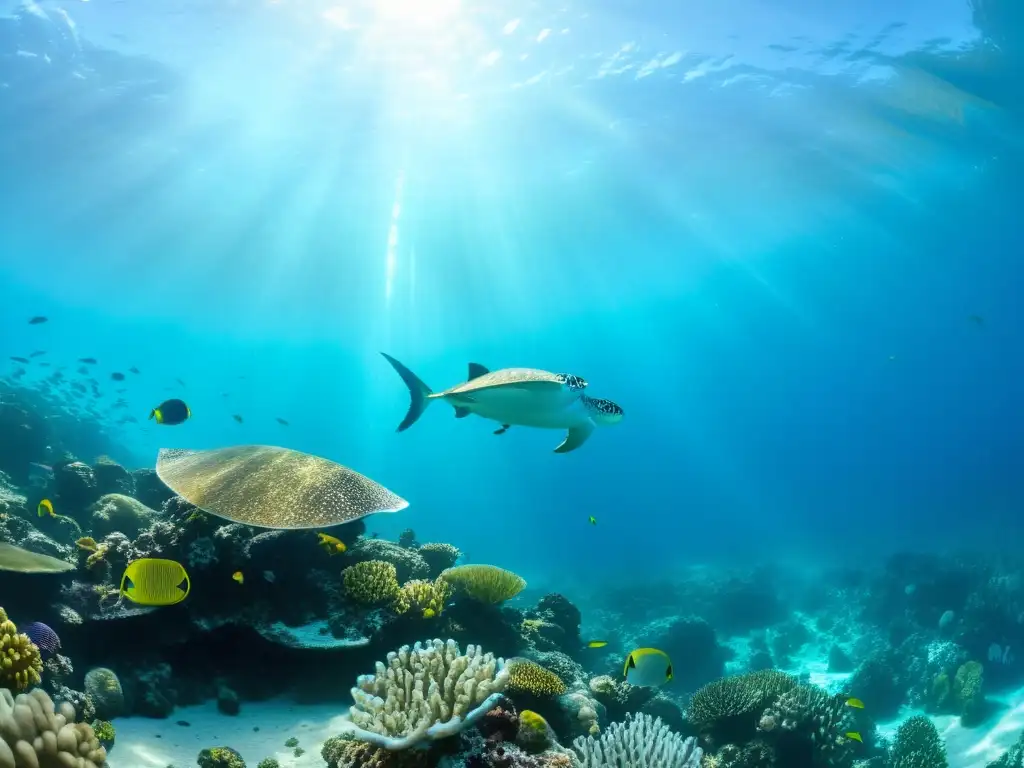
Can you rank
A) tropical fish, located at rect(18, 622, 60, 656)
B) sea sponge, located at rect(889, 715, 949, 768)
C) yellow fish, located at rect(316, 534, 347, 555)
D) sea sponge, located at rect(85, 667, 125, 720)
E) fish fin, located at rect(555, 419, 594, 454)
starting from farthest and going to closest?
1. sea sponge, located at rect(889, 715, 949, 768)
2. yellow fish, located at rect(316, 534, 347, 555)
3. fish fin, located at rect(555, 419, 594, 454)
4. sea sponge, located at rect(85, 667, 125, 720)
5. tropical fish, located at rect(18, 622, 60, 656)

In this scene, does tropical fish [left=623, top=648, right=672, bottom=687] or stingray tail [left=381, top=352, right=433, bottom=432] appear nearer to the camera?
tropical fish [left=623, top=648, right=672, bottom=687]

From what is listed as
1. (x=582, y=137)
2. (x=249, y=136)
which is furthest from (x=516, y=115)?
(x=249, y=136)

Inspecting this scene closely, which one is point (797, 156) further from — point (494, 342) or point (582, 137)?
point (494, 342)

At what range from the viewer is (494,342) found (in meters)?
72.2

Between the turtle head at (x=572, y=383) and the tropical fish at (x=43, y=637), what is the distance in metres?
5.65

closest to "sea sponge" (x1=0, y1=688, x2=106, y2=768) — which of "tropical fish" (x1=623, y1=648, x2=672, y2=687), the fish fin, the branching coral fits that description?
the branching coral

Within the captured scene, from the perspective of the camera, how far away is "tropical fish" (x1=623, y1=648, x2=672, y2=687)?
6.36m

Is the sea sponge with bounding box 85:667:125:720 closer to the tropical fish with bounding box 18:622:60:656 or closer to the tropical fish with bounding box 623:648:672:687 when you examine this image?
the tropical fish with bounding box 18:622:60:656

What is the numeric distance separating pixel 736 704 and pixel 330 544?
668cm

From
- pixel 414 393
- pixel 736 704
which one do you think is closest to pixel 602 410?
pixel 414 393

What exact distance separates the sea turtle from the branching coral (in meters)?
2.20

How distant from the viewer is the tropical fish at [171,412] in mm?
10438

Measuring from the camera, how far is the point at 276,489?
237 inches

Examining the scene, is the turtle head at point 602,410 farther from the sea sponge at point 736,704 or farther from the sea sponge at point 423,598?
the sea sponge at point 736,704
